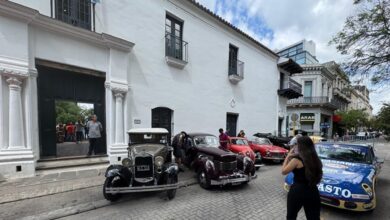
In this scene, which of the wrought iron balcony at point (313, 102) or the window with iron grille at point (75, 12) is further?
the wrought iron balcony at point (313, 102)

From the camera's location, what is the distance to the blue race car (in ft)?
13.0

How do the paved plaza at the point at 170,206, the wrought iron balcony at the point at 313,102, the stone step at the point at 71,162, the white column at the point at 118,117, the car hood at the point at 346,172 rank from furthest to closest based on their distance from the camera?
the wrought iron balcony at the point at 313,102
the white column at the point at 118,117
the stone step at the point at 71,162
the car hood at the point at 346,172
the paved plaza at the point at 170,206

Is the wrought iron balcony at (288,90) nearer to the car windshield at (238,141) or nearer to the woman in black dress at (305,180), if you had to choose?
the car windshield at (238,141)

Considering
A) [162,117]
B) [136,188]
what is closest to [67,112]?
[162,117]

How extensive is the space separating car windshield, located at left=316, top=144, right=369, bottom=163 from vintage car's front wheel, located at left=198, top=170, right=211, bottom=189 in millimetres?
3246

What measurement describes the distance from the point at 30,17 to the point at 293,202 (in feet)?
26.5

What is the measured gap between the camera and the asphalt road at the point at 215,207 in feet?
13.6

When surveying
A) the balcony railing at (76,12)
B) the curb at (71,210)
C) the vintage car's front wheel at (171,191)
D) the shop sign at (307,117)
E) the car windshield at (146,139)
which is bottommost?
the curb at (71,210)

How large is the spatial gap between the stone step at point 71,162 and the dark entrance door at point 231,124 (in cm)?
793

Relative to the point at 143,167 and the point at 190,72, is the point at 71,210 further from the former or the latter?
the point at 190,72

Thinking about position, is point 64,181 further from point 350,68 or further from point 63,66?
point 350,68

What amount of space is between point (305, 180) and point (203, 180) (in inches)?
147

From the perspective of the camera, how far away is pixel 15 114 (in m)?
5.86

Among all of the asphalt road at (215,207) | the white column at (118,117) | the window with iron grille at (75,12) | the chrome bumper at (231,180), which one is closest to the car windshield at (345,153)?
the asphalt road at (215,207)
